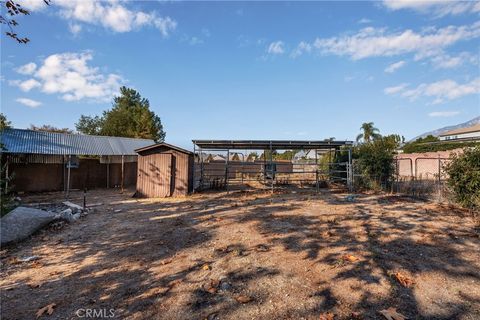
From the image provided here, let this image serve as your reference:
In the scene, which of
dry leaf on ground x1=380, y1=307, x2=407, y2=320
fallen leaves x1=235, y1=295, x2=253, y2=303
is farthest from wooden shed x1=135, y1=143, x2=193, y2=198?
dry leaf on ground x1=380, y1=307, x2=407, y2=320

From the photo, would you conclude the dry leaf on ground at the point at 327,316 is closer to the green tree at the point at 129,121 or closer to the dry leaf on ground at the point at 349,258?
the dry leaf on ground at the point at 349,258

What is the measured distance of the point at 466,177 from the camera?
31.4ft

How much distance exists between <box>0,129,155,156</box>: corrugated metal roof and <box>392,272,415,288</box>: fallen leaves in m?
17.0

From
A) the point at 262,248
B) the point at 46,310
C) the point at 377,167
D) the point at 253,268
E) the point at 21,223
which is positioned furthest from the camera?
the point at 377,167

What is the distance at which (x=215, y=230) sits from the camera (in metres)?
7.66

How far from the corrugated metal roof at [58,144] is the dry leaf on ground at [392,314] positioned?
16967mm

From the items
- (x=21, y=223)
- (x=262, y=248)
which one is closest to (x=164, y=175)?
(x=21, y=223)

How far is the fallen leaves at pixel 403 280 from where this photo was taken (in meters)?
4.55

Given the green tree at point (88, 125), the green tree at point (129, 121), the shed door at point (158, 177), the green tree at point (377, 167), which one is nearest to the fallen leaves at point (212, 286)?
the shed door at point (158, 177)

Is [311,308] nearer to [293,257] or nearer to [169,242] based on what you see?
[293,257]

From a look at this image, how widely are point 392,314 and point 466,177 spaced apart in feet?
27.2

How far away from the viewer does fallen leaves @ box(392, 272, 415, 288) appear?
4.55 metres

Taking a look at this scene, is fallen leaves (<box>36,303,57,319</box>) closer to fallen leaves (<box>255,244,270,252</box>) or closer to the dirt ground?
the dirt ground

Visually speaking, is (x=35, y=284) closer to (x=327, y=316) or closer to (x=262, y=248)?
(x=262, y=248)
